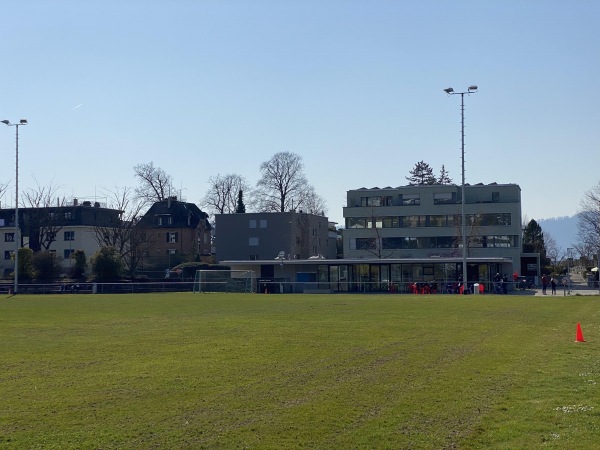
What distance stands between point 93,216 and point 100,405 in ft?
349

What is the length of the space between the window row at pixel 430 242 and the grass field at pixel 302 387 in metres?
Result: 67.2

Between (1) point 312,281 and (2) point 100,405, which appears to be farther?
(1) point 312,281

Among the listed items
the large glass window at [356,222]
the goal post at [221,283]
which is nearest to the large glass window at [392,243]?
the large glass window at [356,222]

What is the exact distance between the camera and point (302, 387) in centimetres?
1566

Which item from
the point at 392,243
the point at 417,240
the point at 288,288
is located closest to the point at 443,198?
the point at 417,240

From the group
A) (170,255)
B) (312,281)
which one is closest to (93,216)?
(170,255)

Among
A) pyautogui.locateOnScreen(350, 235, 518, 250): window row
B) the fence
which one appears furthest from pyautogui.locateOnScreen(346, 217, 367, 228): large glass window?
the fence

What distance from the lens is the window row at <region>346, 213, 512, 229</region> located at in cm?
9612

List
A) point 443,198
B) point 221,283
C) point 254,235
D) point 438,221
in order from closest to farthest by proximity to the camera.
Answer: point 221,283 < point 443,198 < point 438,221 < point 254,235

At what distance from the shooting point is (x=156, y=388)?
1580 cm

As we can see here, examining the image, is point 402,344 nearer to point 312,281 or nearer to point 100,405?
point 100,405

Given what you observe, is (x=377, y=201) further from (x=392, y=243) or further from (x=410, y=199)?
(x=392, y=243)

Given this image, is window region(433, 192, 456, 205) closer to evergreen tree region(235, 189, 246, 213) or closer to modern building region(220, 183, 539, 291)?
modern building region(220, 183, 539, 291)

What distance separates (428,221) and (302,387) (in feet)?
283
